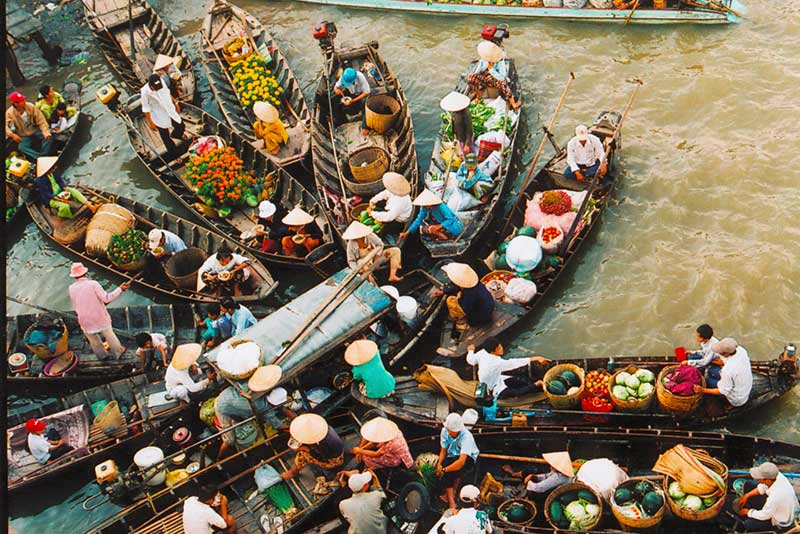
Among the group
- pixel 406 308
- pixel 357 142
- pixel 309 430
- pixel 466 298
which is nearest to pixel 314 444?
pixel 309 430

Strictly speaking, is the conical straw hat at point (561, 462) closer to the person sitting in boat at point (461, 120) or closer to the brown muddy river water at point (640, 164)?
the brown muddy river water at point (640, 164)

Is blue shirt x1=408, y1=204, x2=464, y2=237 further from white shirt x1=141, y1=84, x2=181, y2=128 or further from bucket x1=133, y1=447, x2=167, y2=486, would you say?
white shirt x1=141, y1=84, x2=181, y2=128

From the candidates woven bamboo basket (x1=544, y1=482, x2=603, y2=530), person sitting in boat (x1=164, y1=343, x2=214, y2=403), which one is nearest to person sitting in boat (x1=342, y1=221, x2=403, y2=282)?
person sitting in boat (x1=164, y1=343, x2=214, y2=403)

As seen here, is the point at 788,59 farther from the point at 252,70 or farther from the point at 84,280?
the point at 84,280

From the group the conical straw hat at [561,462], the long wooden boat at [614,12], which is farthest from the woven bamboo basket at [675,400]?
the long wooden boat at [614,12]

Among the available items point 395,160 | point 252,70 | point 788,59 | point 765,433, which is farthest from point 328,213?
point 788,59
